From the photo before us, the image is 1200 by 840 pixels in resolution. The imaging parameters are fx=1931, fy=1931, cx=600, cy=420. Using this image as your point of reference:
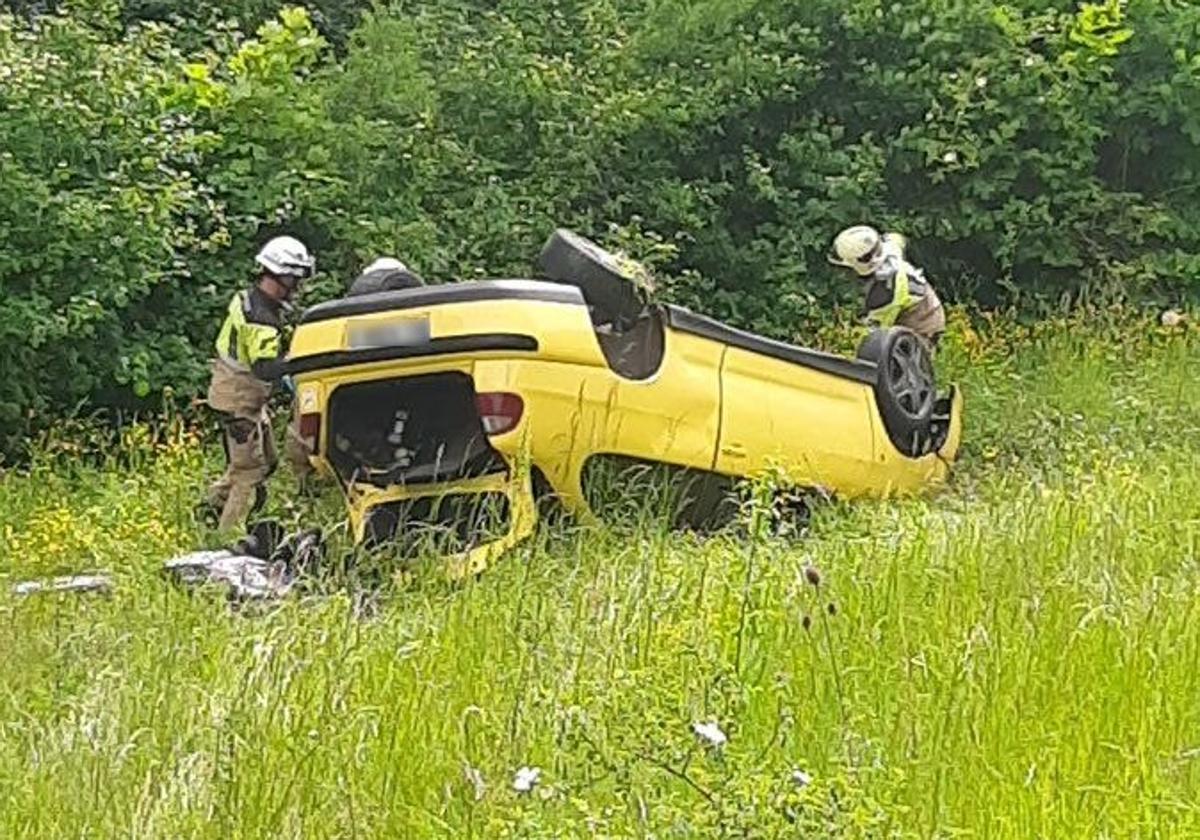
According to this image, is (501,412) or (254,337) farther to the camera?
(254,337)

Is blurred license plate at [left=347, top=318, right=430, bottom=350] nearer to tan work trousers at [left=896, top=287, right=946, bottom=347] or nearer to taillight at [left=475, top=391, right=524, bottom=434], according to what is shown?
taillight at [left=475, top=391, right=524, bottom=434]

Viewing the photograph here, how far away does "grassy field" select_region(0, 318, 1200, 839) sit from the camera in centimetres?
339

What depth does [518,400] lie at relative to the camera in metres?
6.95

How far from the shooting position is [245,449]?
855 cm

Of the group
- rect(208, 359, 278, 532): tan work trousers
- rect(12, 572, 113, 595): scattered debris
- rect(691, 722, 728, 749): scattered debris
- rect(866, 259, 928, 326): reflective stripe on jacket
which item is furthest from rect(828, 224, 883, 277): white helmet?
rect(691, 722, 728, 749): scattered debris

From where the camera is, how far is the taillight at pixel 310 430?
7.48m

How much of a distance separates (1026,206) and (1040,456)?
4009 millimetres

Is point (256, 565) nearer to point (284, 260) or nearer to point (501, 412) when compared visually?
point (501, 412)

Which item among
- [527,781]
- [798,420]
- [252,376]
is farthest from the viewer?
[252,376]

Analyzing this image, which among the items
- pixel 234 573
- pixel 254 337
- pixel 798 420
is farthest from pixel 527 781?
pixel 254 337

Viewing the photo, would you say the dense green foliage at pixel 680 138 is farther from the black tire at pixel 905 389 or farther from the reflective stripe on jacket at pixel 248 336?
the black tire at pixel 905 389

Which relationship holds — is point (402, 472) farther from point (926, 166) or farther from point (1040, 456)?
point (926, 166)

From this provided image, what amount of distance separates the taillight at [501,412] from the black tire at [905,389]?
2184 millimetres

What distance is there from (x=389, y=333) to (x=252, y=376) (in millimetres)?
1637
